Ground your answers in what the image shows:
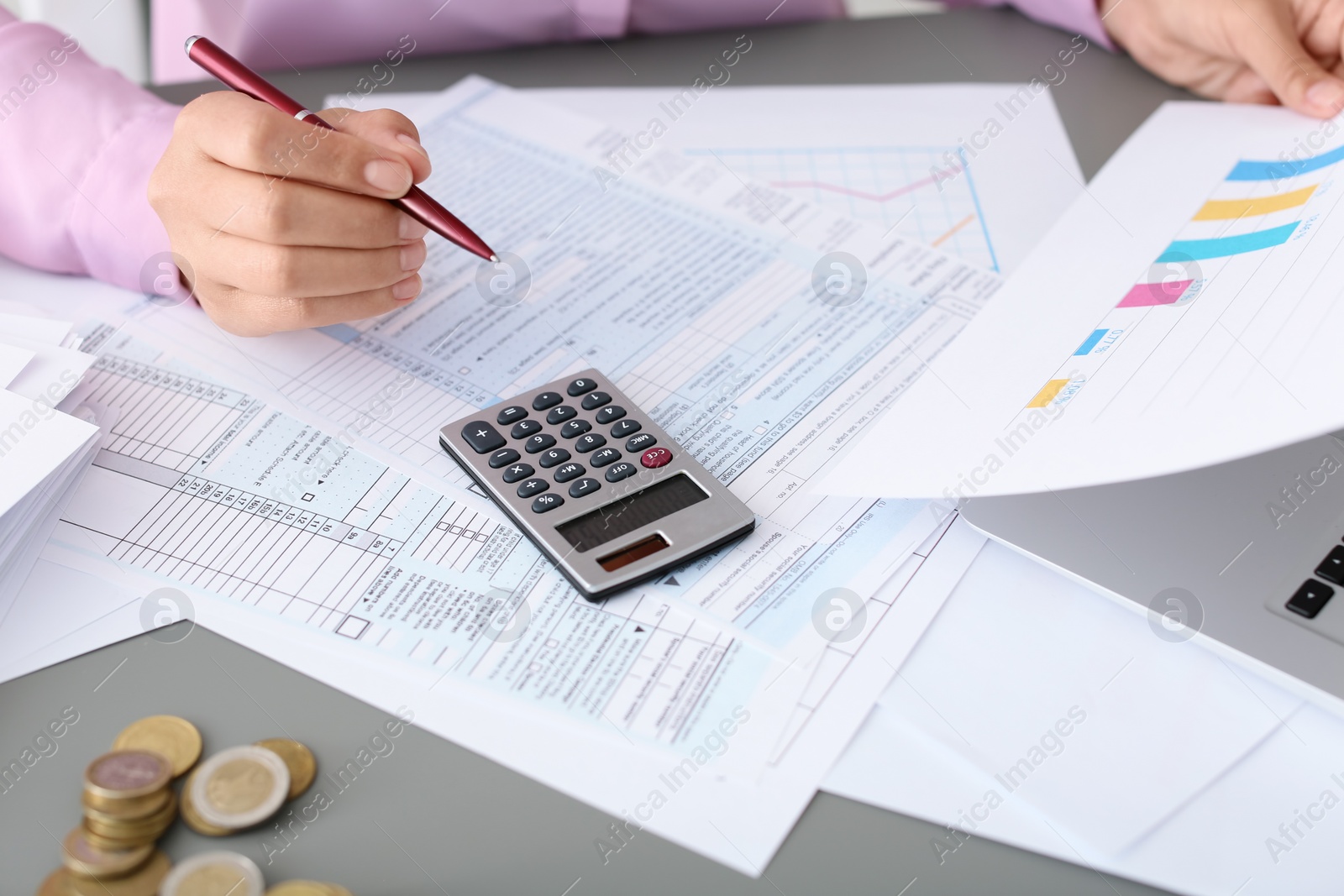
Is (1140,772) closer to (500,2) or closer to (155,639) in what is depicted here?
(155,639)

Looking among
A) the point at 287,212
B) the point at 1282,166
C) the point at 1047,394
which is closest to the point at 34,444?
the point at 287,212

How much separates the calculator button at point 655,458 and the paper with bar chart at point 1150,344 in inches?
3.3

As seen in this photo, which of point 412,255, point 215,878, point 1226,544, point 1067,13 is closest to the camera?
point 215,878

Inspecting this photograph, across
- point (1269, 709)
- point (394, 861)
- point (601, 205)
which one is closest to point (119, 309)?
point (601, 205)

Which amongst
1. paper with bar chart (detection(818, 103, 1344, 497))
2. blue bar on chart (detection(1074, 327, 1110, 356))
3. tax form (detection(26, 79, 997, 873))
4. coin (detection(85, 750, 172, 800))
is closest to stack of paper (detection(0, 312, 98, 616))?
tax form (detection(26, 79, 997, 873))

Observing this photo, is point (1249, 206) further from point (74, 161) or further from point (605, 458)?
point (74, 161)

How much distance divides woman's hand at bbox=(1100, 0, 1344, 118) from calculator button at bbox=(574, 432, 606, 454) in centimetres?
65

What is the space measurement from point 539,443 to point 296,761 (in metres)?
0.20

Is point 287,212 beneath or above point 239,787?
above

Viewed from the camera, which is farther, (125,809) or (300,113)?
(300,113)

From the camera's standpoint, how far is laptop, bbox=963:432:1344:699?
45cm

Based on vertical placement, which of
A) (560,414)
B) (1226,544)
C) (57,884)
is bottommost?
(57,884)

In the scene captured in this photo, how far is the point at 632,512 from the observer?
503 mm

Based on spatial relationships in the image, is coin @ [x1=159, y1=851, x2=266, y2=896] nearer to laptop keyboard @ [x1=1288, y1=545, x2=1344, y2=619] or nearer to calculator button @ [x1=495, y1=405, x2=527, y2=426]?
calculator button @ [x1=495, y1=405, x2=527, y2=426]
